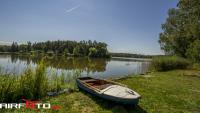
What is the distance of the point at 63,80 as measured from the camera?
8156 mm

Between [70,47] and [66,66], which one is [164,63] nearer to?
[66,66]

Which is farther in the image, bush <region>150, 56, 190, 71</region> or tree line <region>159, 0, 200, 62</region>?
tree line <region>159, 0, 200, 62</region>

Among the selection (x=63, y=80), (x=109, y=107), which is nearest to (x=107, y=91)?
(x=109, y=107)

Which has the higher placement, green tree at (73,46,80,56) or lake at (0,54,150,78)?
green tree at (73,46,80,56)

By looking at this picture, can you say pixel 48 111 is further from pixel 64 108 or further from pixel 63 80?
pixel 63 80

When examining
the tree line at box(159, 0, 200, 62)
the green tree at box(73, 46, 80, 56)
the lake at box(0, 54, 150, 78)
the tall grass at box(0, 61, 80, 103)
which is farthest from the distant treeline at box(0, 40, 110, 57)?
the tall grass at box(0, 61, 80, 103)

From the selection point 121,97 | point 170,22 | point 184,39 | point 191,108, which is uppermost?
point 170,22

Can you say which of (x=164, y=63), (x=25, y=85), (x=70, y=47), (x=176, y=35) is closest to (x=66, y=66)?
(x=25, y=85)

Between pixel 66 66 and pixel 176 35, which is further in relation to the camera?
pixel 176 35

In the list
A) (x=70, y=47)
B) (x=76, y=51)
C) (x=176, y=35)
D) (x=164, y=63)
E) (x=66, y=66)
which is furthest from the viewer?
(x=70, y=47)

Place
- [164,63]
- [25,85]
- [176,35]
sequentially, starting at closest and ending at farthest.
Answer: [25,85] < [164,63] < [176,35]

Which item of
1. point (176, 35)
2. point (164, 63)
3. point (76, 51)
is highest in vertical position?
point (176, 35)

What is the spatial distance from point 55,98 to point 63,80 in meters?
2.39

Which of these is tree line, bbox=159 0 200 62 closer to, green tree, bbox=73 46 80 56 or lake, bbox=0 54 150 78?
lake, bbox=0 54 150 78
